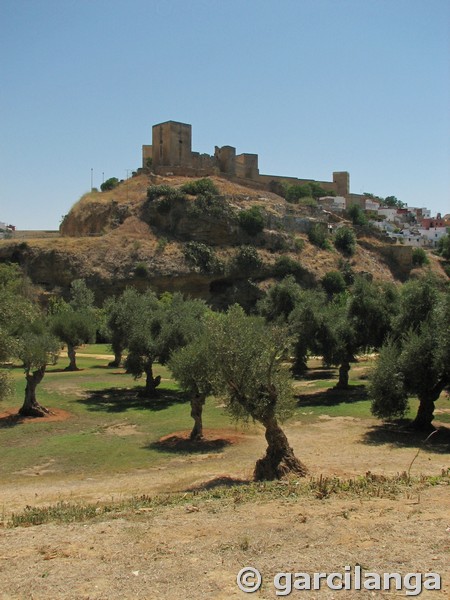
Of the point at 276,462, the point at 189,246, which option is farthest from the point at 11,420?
the point at 189,246

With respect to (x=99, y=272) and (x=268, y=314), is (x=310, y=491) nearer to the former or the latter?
(x=268, y=314)

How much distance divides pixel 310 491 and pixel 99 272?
66815 millimetres

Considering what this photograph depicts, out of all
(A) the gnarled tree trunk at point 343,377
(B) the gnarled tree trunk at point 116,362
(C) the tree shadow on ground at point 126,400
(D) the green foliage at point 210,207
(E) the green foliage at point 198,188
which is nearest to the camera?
(C) the tree shadow on ground at point 126,400

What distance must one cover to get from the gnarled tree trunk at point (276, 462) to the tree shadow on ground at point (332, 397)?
1311 cm

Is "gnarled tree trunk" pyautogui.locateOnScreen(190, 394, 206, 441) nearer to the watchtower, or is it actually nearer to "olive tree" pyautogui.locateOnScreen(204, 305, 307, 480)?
"olive tree" pyautogui.locateOnScreen(204, 305, 307, 480)

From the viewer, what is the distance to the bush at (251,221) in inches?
3425

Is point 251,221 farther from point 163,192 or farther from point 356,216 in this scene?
point 356,216

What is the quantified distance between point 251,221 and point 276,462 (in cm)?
7179

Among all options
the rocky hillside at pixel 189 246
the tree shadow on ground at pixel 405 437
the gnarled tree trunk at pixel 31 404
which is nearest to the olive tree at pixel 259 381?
the tree shadow on ground at pixel 405 437

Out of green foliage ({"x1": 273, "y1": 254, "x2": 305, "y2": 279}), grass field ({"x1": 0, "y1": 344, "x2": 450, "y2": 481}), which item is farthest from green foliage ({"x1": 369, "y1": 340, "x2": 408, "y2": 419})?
green foliage ({"x1": 273, "y1": 254, "x2": 305, "y2": 279})

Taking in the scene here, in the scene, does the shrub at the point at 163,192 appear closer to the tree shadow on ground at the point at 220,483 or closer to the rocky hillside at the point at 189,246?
A: the rocky hillside at the point at 189,246

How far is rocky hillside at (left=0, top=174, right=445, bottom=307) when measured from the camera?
7712 cm

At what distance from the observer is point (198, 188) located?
289 feet

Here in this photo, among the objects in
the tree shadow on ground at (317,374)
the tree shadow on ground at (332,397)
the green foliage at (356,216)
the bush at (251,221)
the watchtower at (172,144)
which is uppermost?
the watchtower at (172,144)
